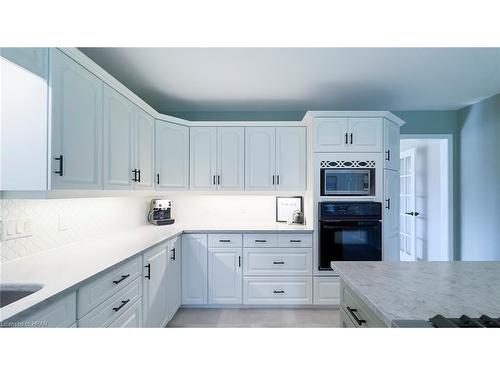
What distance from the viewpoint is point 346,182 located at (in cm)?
260

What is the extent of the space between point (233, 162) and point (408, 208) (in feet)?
11.2

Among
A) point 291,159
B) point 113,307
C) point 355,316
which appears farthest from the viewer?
point 291,159

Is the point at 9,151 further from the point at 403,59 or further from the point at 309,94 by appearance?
the point at 403,59

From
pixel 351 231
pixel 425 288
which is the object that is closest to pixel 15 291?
pixel 425 288

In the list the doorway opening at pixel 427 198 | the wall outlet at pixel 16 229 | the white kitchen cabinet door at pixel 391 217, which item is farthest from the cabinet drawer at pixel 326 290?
the wall outlet at pixel 16 229

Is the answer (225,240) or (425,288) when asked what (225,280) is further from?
(425,288)

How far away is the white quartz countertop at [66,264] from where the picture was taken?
0.92 m

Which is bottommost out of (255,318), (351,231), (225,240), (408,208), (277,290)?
(255,318)

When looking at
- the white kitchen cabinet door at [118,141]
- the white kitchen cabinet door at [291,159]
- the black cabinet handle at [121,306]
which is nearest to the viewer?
the black cabinet handle at [121,306]

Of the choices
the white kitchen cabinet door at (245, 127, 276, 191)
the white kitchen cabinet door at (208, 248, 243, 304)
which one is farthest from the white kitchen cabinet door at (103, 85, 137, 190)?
the white kitchen cabinet door at (245, 127, 276, 191)

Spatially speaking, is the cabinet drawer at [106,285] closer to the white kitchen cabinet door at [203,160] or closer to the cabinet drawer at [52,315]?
the cabinet drawer at [52,315]

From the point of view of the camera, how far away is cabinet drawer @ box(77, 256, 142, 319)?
111cm

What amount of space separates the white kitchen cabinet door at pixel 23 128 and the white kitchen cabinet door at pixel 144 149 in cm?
95
